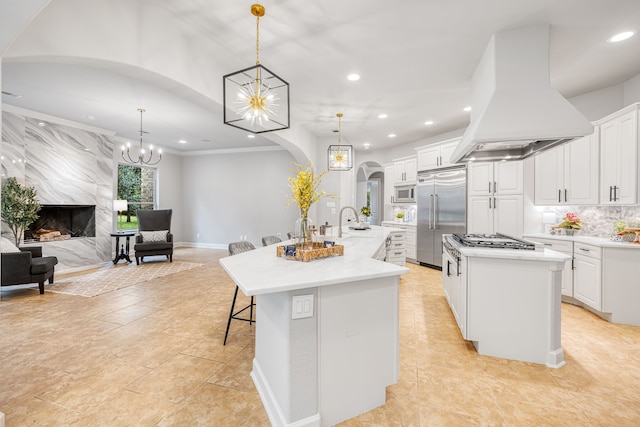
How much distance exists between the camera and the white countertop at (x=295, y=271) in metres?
1.44

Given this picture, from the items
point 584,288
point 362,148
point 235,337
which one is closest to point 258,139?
point 362,148

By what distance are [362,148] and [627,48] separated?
5476mm

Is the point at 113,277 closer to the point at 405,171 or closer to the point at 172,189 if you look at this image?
the point at 172,189

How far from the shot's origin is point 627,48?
3.04m

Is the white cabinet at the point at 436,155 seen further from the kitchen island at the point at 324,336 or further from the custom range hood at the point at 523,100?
the kitchen island at the point at 324,336

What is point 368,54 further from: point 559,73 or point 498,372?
point 498,372

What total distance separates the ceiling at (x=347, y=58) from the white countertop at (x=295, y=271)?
6.56 ft

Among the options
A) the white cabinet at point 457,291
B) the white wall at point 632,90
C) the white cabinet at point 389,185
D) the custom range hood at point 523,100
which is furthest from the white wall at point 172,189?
the white wall at point 632,90

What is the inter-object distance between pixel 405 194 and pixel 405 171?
546mm

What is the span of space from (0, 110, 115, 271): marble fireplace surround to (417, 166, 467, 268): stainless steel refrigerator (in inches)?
271

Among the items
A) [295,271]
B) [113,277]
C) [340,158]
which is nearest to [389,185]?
[340,158]

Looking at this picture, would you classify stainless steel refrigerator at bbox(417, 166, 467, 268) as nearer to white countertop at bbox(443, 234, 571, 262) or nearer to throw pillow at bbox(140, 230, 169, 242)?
white countertop at bbox(443, 234, 571, 262)

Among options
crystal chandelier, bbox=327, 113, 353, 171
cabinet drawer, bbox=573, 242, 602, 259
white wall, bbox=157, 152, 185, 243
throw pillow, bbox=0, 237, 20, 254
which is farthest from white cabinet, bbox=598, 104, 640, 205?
white wall, bbox=157, 152, 185, 243

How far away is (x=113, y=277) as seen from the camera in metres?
5.18
